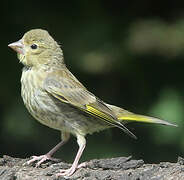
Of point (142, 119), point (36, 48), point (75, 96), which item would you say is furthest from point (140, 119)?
point (36, 48)

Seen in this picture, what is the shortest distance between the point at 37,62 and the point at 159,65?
1708 millimetres

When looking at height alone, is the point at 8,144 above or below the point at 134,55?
below

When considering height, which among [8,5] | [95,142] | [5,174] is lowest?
[95,142]

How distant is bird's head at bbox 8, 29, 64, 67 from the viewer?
22.7 ft

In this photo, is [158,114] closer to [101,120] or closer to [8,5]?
[101,120]

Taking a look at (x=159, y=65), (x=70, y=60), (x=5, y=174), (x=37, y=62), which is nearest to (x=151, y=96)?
(x=159, y=65)

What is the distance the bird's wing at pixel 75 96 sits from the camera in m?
6.68

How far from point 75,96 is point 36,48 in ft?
2.15

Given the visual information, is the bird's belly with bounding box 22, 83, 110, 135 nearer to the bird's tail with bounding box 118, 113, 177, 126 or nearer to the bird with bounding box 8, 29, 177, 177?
the bird with bounding box 8, 29, 177, 177

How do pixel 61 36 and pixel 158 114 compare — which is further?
pixel 61 36

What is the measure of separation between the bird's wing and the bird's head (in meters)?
0.19

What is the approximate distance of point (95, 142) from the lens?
315 inches

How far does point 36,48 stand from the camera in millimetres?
6977

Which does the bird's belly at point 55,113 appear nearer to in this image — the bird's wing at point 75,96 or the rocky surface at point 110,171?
the bird's wing at point 75,96
